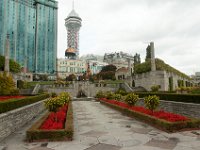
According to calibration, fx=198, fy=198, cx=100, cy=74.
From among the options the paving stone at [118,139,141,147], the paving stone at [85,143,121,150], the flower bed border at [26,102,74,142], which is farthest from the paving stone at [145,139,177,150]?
the flower bed border at [26,102,74,142]

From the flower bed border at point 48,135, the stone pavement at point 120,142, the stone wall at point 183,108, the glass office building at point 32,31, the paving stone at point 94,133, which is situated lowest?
the paving stone at point 94,133

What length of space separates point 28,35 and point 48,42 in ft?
44.5

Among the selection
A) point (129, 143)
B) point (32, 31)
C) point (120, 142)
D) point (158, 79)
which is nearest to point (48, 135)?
point (120, 142)

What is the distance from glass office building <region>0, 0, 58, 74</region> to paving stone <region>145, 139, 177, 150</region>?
4188 inches

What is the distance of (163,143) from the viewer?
798 cm

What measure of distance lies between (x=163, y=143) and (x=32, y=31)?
12540 cm

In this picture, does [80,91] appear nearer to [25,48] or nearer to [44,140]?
[44,140]

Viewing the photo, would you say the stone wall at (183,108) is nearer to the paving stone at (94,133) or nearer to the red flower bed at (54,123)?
the paving stone at (94,133)

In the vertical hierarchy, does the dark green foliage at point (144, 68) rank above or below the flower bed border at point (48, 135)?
above

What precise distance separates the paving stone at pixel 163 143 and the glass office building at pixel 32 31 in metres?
106

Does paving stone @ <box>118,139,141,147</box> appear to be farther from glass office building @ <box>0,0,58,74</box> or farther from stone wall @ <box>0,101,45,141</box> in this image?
glass office building @ <box>0,0,58,74</box>

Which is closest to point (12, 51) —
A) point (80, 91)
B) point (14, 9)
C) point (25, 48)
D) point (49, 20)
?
point (25, 48)

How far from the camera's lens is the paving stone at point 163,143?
7.54m

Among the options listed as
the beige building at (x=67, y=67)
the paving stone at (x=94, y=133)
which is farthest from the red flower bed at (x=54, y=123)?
the beige building at (x=67, y=67)
